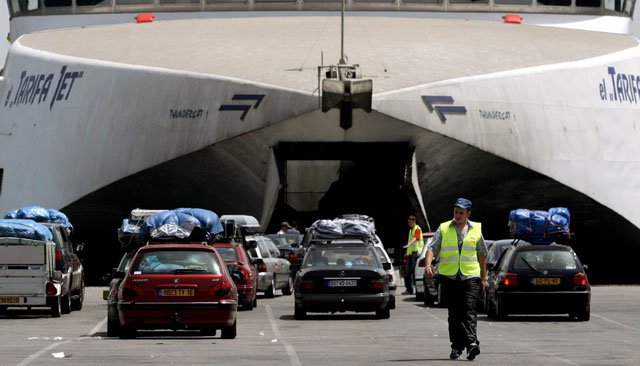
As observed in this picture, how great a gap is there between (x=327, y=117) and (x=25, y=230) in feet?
34.9

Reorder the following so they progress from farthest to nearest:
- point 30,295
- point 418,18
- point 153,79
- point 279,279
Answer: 1. point 418,18
2. point 153,79
3. point 279,279
4. point 30,295

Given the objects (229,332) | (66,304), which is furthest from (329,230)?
(229,332)

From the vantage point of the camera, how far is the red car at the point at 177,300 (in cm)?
1870

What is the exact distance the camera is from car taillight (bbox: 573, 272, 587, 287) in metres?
23.8

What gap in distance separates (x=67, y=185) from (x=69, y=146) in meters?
0.91

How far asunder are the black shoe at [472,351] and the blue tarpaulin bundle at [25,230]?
37.6ft

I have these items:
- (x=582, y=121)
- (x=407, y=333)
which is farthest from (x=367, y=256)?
(x=582, y=121)

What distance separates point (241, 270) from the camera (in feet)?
86.4

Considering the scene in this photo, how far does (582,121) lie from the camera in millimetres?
37156

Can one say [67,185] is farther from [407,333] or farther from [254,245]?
[407,333]

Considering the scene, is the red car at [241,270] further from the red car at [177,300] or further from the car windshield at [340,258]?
the red car at [177,300]

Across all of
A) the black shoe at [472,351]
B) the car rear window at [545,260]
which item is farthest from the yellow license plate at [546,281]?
the black shoe at [472,351]

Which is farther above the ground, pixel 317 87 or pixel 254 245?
pixel 317 87

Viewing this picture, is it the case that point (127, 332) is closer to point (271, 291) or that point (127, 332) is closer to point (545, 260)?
point (545, 260)
